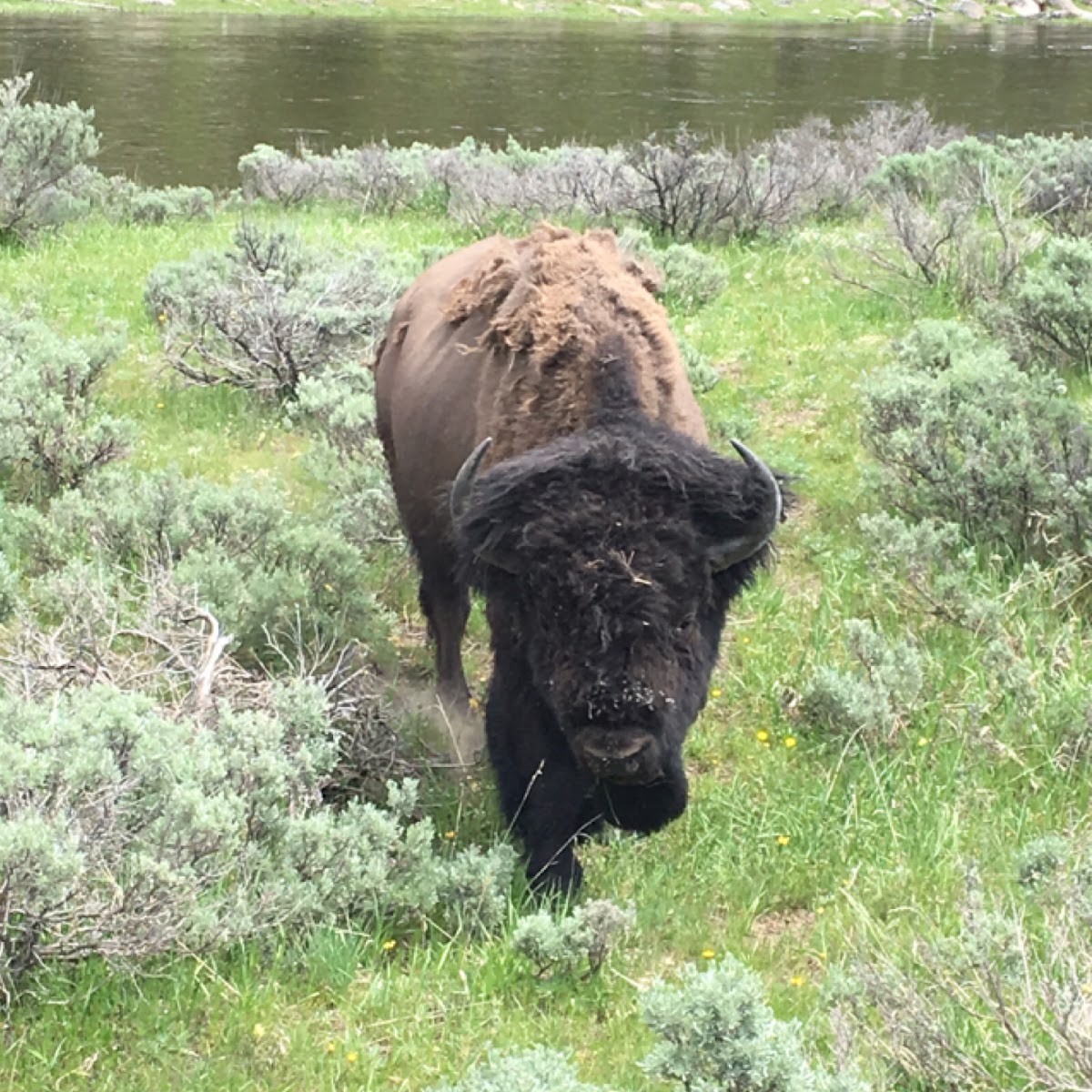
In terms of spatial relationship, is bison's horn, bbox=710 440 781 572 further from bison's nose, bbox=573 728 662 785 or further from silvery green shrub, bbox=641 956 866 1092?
silvery green shrub, bbox=641 956 866 1092

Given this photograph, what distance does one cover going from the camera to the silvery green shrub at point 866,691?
16.3 feet

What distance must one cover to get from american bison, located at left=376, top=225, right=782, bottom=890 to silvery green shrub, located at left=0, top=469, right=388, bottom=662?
2.83 ft

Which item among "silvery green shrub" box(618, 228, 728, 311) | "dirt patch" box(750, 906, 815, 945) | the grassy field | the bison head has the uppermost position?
the bison head

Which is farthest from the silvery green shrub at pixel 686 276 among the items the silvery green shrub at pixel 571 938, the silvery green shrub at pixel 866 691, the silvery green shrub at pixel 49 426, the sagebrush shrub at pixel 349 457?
the silvery green shrub at pixel 571 938

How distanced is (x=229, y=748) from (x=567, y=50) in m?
53.4

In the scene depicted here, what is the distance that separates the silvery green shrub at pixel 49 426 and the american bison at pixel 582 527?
2.68 meters

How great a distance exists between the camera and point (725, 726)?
5324 mm

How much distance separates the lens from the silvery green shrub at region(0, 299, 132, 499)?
6.91m

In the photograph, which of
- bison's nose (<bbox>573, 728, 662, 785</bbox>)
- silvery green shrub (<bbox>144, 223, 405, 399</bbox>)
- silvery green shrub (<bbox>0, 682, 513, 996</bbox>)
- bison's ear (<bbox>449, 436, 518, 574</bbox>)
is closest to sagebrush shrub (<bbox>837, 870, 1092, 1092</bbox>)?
bison's nose (<bbox>573, 728, 662, 785</bbox>)

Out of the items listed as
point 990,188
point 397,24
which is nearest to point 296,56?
point 397,24

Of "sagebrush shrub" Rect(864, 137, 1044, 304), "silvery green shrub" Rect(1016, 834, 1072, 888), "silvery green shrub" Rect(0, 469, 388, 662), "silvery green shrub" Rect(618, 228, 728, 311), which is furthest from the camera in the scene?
"silvery green shrub" Rect(618, 228, 728, 311)

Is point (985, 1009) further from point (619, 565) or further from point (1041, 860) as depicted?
point (619, 565)

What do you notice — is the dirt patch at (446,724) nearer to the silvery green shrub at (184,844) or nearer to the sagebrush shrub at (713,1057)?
the silvery green shrub at (184,844)

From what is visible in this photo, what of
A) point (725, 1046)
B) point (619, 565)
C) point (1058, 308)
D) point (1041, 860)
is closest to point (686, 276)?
point (1058, 308)
